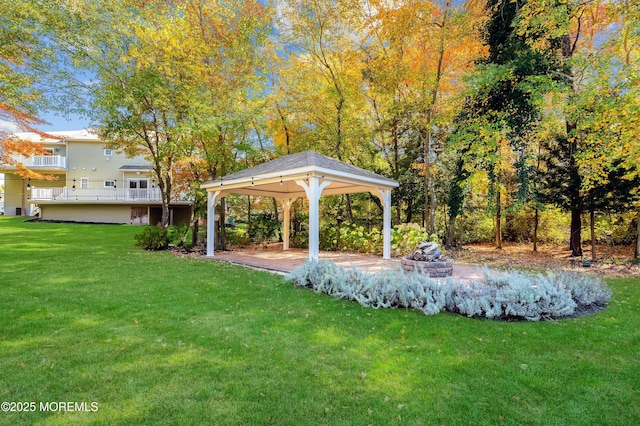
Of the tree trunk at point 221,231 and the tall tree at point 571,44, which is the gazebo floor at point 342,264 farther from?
the tall tree at point 571,44

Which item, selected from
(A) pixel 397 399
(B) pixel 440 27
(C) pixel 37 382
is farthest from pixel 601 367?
(B) pixel 440 27

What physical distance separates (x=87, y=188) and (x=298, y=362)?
2438 centimetres

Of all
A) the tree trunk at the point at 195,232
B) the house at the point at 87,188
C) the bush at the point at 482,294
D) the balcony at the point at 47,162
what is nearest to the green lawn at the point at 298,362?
the bush at the point at 482,294

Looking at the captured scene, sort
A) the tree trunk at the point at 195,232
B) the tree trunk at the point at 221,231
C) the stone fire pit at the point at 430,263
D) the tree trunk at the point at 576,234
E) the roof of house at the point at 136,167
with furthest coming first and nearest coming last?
the roof of house at the point at 136,167
the tree trunk at the point at 195,232
the tree trunk at the point at 221,231
the tree trunk at the point at 576,234
the stone fire pit at the point at 430,263

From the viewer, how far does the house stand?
2077 centimetres

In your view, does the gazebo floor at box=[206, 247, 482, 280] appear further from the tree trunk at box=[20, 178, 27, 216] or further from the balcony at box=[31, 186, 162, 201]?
the tree trunk at box=[20, 178, 27, 216]

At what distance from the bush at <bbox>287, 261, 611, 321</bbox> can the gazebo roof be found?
3029 millimetres

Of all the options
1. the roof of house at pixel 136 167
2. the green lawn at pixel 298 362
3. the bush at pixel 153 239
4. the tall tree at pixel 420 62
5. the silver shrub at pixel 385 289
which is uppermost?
the tall tree at pixel 420 62

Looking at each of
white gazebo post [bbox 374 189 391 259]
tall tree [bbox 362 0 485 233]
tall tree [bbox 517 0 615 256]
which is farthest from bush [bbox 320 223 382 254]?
tall tree [bbox 517 0 615 256]

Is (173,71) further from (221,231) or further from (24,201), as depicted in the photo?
(24,201)

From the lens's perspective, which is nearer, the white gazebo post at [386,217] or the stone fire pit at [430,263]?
the stone fire pit at [430,263]

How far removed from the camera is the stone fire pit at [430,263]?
21.4ft

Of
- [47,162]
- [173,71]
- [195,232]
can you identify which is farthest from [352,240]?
[47,162]

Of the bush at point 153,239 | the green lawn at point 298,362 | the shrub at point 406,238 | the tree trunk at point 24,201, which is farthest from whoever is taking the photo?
the tree trunk at point 24,201
